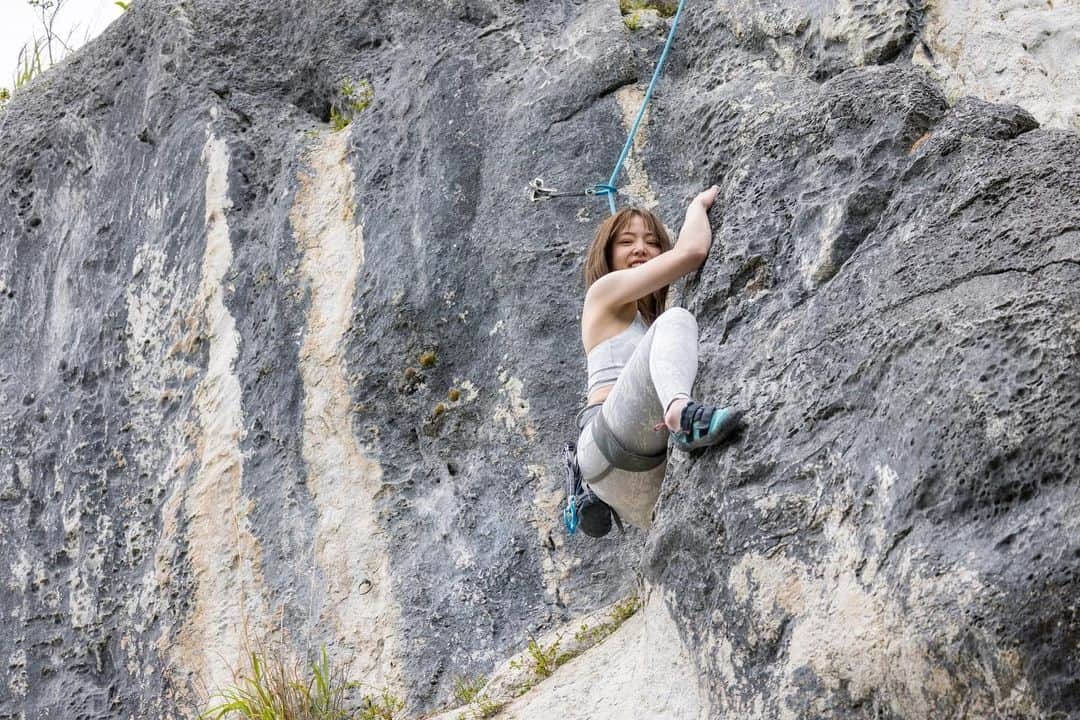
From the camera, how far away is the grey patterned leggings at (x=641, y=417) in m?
5.08

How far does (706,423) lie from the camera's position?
4.92m

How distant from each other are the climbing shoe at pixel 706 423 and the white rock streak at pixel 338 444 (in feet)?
8.15

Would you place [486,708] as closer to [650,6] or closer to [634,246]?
[634,246]

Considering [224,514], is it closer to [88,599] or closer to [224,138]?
[88,599]

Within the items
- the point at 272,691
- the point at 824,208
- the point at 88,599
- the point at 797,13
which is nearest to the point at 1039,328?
the point at 824,208

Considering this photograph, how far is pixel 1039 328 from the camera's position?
411cm

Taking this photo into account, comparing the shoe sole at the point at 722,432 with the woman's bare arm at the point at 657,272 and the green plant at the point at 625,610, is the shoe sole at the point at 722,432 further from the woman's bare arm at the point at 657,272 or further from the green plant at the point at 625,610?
the green plant at the point at 625,610

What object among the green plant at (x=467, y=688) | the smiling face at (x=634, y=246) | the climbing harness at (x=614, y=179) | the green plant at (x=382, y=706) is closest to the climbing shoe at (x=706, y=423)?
the smiling face at (x=634, y=246)

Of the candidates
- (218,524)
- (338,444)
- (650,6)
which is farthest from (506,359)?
(650,6)

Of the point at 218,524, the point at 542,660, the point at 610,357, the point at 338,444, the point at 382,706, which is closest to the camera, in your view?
the point at 610,357

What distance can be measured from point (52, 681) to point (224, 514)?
1.44m

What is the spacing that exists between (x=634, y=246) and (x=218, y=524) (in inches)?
113

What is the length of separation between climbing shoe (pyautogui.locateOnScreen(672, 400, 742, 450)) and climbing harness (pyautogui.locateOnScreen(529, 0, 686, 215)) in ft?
7.06

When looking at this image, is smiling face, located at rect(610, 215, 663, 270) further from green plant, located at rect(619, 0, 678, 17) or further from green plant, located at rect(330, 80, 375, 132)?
green plant, located at rect(330, 80, 375, 132)
